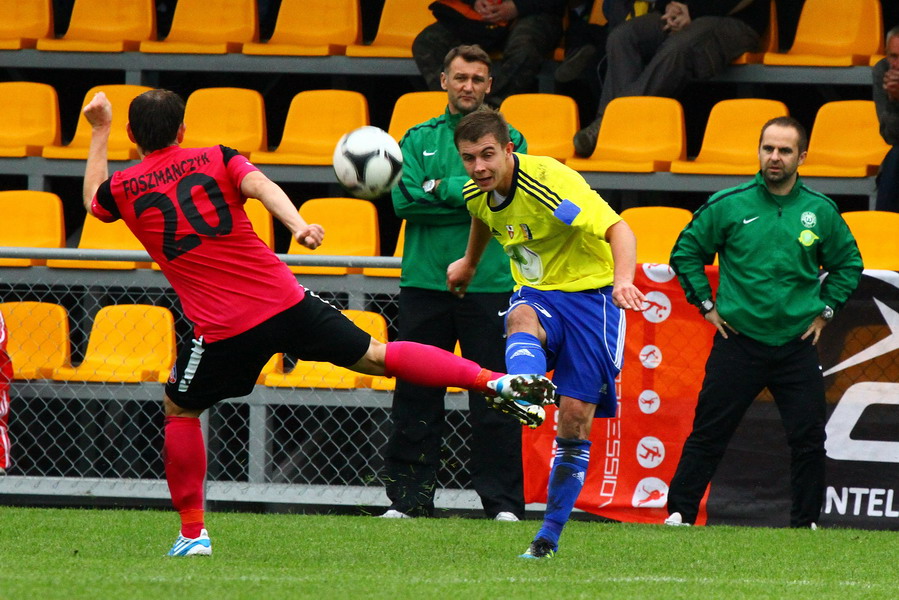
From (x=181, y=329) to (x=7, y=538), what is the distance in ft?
10.4

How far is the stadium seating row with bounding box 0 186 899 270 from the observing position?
26.1 ft

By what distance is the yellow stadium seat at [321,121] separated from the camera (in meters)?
9.86

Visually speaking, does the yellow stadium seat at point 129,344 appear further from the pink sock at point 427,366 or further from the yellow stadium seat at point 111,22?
the yellow stadium seat at point 111,22

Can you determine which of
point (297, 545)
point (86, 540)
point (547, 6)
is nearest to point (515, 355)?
point (297, 545)

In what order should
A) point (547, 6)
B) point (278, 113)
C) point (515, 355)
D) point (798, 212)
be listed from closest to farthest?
point (515, 355)
point (798, 212)
point (547, 6)
point (278, 113)

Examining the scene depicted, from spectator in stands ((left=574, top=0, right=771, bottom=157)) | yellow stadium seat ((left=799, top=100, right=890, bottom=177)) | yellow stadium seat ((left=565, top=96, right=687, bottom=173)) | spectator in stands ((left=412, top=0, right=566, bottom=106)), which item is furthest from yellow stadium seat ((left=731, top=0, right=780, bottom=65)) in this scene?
spectator in stands ((left=412, top=0, right=566, bottom=106))

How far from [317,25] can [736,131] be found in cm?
359

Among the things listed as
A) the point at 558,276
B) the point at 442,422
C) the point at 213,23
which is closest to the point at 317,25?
the point at 213,23

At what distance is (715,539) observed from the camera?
6.27 metres

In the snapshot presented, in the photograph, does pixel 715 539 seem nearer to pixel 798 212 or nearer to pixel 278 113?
pixel 798 212

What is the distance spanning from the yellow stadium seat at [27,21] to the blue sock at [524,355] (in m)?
7.03

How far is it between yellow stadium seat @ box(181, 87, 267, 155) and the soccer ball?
402cm

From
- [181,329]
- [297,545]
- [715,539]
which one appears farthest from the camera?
[181,329]

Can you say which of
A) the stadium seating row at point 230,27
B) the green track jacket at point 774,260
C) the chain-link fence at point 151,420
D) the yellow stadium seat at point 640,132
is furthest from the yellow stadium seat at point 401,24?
the green track jacket at point 774,260
